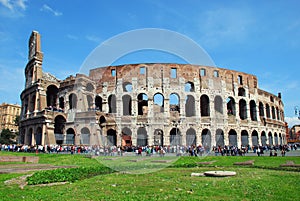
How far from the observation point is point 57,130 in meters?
37.2

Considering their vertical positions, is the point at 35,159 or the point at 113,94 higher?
the point at 113,94

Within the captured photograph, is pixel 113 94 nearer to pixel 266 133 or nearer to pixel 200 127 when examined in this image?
pixel 200 127

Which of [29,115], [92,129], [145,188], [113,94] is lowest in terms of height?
[145,188]

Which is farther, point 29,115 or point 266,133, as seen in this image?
point 266,133

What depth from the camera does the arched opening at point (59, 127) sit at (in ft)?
117

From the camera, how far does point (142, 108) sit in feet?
137

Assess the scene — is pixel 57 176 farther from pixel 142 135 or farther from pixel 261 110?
pixel 261 110

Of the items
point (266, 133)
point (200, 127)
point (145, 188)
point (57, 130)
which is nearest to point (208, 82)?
Answer: point (200, 127)

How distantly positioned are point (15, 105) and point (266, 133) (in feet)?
285

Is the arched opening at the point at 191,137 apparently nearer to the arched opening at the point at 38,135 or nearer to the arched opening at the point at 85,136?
the arched opening at the point at 85,136


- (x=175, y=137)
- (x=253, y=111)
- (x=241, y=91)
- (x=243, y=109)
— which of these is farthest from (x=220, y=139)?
(x=241, y=91)

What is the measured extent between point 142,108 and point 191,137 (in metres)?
9.35

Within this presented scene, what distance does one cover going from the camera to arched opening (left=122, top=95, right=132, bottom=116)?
39.4 metres

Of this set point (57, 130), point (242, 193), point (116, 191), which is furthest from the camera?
point (57, 130)
